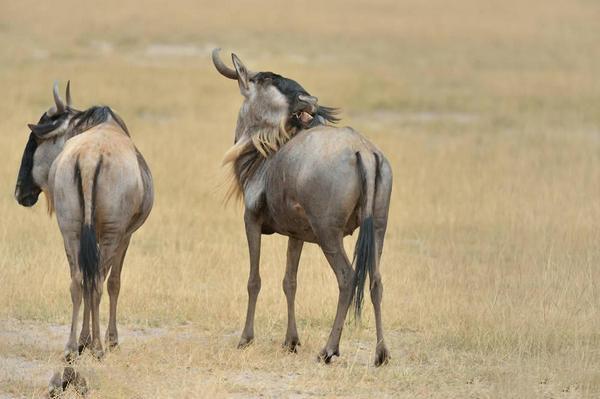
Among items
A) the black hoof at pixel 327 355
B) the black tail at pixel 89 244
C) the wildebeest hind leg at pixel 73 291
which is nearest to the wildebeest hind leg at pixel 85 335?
the wildebeest hind leg at pixel 73 291

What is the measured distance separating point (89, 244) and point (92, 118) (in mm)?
1551

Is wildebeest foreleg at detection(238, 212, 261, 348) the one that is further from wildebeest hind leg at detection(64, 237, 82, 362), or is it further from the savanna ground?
wildebeest hind leg at detection(64, 237, 82, 362)

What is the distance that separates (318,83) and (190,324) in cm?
1552

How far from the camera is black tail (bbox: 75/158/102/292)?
7.88 meters

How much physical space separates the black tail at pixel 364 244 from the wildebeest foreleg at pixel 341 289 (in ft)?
0.50

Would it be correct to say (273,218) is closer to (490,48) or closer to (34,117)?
(34,117)

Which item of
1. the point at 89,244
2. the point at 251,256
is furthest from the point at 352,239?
the point at 89,244

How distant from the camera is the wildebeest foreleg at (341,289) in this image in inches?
325

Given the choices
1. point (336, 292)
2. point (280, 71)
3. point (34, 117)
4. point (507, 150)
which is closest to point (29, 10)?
point (280, 71)

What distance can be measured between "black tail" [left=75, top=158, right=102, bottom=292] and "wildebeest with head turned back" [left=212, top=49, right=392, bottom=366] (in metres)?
1.37

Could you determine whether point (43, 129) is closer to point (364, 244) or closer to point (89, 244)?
point (89, 244)

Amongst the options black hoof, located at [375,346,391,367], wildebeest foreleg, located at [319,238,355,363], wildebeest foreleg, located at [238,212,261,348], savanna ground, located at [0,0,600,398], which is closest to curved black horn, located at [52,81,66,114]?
savanna ground, located at [0,0,600,398]

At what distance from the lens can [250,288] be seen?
9039 millimetres

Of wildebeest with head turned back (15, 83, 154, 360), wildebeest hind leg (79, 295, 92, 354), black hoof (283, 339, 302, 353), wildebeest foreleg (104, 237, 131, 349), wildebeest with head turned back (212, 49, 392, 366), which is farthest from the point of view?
black hoof (283, 339, 302, 353)
